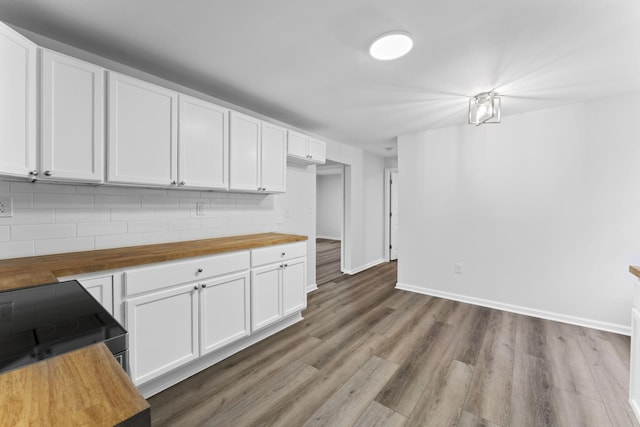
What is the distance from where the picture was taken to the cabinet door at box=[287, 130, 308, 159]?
121 inches

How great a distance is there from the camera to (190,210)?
8.07 ft

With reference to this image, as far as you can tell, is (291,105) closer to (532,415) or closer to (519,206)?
(519,206)

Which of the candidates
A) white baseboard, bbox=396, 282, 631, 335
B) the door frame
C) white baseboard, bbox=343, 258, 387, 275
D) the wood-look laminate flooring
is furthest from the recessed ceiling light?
the door frame

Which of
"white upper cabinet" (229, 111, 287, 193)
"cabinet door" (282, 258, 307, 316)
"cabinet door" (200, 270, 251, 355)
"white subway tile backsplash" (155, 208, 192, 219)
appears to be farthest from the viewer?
"cabinet door" (282, 258, 307, 316)

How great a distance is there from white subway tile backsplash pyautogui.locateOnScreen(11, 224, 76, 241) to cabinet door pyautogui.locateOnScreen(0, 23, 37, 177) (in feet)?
1.37

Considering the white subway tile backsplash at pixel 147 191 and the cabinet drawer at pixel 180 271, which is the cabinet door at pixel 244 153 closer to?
the white subway tile backsplash at pixel 147 191

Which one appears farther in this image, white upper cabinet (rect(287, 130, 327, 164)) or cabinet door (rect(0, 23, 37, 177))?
white upper cabinet (rect(287, 130, 327, 164))

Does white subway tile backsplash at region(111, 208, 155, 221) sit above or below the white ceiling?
below

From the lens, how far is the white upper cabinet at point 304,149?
10.2ft

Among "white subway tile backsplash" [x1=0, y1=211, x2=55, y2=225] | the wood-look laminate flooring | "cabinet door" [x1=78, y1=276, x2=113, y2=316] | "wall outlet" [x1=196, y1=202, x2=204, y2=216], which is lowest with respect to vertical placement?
the wood-look laminate flooring

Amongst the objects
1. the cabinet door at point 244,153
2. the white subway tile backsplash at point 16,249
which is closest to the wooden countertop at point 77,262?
the white subway tile backsplash at point 16,249

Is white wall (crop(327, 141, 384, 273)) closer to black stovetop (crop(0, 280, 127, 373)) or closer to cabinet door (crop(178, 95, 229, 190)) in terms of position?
cabinet door (crop(178, 95, 229, 190))

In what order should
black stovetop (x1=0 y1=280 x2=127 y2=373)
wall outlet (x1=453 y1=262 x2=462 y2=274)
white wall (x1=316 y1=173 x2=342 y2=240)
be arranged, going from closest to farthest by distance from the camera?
black stovetop (x1=0 y1=280 x2=127 y2=373), wall outlet (x1=453 y1=262 x2=462 y2=274), white wall (x1=316 y1=173 x2=342 y2=240)

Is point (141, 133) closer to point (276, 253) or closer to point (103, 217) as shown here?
point (103, 217)
